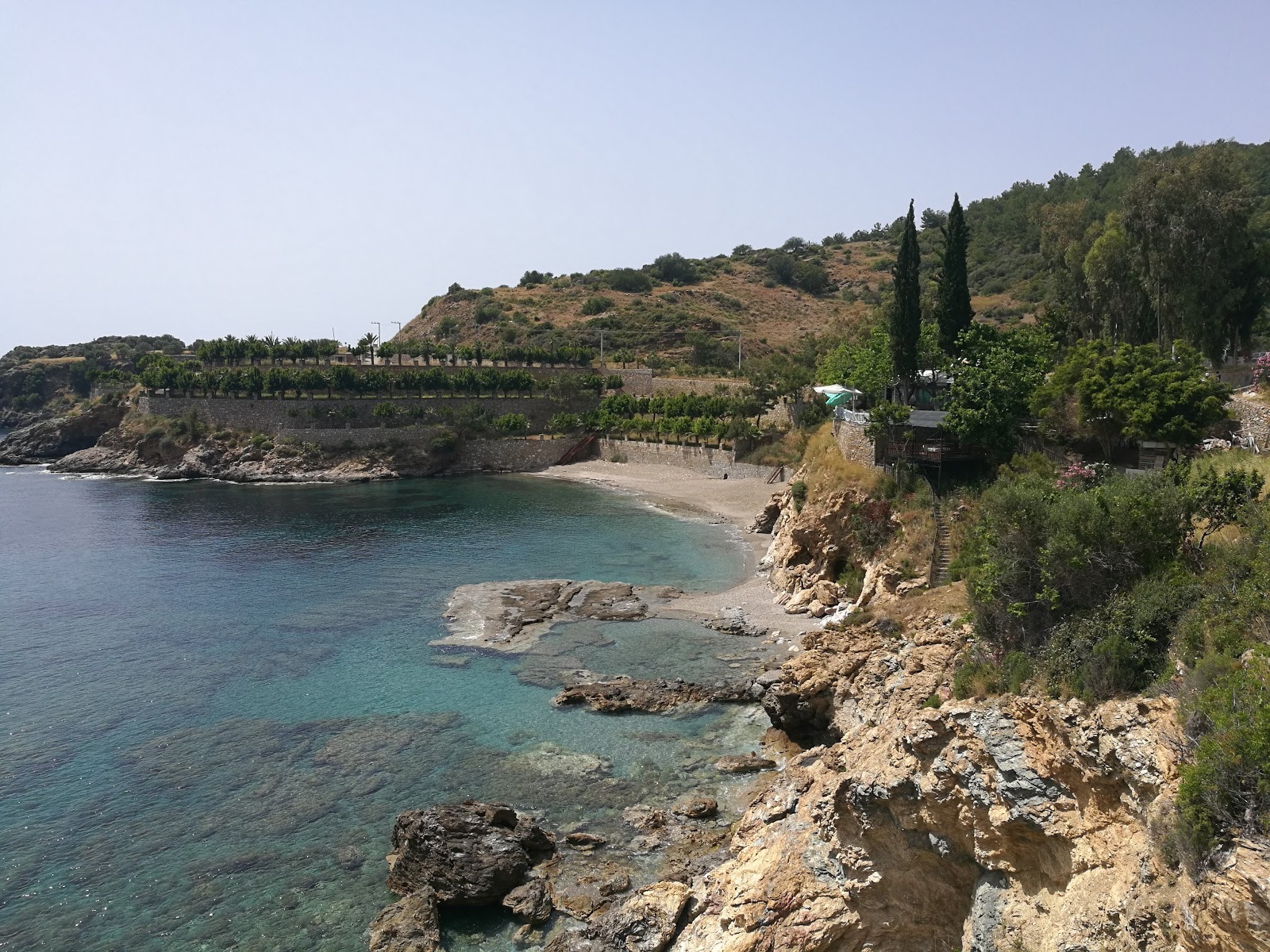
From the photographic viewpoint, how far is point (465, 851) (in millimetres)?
20500

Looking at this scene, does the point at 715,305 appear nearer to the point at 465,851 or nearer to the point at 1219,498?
the point at 1219,498

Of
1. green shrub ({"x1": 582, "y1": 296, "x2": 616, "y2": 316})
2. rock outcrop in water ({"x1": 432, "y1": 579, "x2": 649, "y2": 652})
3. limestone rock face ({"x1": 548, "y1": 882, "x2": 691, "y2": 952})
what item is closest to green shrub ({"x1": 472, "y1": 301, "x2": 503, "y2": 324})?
green shrub ({"x1": 582, "y1": 296, "x2": 616, "y2": 316})

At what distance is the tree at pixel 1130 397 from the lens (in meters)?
28.8

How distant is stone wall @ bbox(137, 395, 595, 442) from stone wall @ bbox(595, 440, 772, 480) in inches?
454

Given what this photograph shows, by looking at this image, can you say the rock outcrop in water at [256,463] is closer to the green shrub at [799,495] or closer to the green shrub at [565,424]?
the green shrub at [565,424]

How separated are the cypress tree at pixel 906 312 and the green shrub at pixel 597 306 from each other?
321 feet

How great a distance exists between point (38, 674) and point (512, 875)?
2447 cm

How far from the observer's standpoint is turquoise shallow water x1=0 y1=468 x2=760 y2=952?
67.2 feet

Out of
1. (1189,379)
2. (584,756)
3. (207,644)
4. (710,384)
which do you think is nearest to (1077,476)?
(1189,379)

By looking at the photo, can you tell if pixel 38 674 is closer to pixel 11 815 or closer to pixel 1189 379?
pixel 11 815

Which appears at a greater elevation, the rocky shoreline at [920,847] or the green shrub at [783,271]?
the green shrub at [783,271]

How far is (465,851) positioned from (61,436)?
105 meters

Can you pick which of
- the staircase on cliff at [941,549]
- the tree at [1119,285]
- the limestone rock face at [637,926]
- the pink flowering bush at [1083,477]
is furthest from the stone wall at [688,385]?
the limestone rock face at [637,926]

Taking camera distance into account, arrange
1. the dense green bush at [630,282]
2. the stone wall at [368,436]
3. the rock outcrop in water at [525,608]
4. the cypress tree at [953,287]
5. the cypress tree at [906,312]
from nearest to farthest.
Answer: the rock outcrop in water at [525,608] → the cypress tree at [906,312] → the cypress tree at [953,287] → the stone wall at [368,436] → the dense green bush at [630,282]
